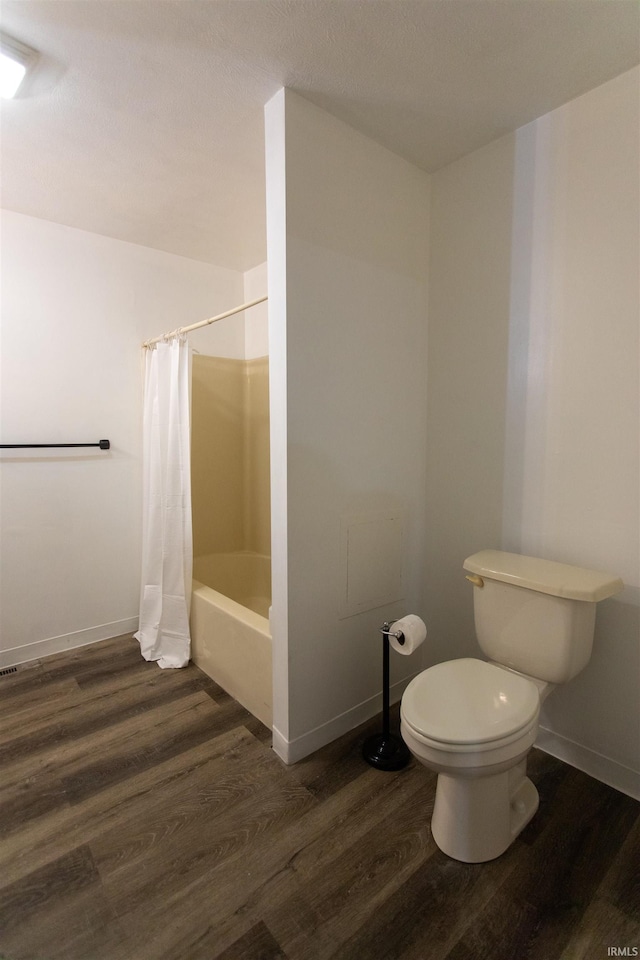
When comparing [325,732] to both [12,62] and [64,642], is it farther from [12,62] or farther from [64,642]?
[12,62]

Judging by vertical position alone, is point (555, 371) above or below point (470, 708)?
above

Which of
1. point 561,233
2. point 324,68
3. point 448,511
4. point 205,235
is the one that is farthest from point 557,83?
point 205,235

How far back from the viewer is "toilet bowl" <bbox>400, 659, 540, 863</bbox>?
119 centimetres

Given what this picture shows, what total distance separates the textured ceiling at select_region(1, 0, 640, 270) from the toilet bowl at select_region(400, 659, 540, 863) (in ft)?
6.40

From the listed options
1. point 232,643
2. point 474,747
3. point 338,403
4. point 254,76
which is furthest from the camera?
point 232,643

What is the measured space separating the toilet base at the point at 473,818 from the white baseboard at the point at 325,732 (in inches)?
21.2

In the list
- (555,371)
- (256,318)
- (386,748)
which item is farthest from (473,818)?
(256,318)

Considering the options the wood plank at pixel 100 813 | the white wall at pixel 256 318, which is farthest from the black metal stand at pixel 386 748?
the white wall at pixel 256 318

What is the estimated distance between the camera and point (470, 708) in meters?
1.29

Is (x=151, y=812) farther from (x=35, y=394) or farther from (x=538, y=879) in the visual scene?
(x=35, y=394)

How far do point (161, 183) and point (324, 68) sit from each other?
96 centimetres

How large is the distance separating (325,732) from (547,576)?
1066 millimetres

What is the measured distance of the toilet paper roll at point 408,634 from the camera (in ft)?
5.40

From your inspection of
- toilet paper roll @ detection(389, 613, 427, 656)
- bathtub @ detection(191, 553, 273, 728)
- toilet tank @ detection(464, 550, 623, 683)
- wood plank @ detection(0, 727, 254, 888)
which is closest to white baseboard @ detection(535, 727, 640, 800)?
toilet tank @ detection(464, 550, 623, 683)
